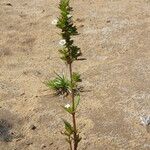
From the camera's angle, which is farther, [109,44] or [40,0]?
[40,0]

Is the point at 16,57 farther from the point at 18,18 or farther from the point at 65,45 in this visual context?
the point at 65,45

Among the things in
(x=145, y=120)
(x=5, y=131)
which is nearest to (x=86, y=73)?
(x=145, y=120)

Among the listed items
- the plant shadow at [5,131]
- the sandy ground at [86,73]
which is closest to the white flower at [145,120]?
the sandy ground at [86,73]

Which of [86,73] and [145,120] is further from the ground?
[86,73]

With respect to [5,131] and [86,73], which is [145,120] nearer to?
[86,73]

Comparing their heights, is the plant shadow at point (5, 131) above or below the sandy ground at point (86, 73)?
below

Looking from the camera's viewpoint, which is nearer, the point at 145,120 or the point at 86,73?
the point at 145,120

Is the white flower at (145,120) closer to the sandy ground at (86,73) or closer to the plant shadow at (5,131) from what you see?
the sandy ground at (86,73)

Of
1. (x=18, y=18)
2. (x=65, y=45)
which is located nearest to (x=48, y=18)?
(x=18, y=18)
